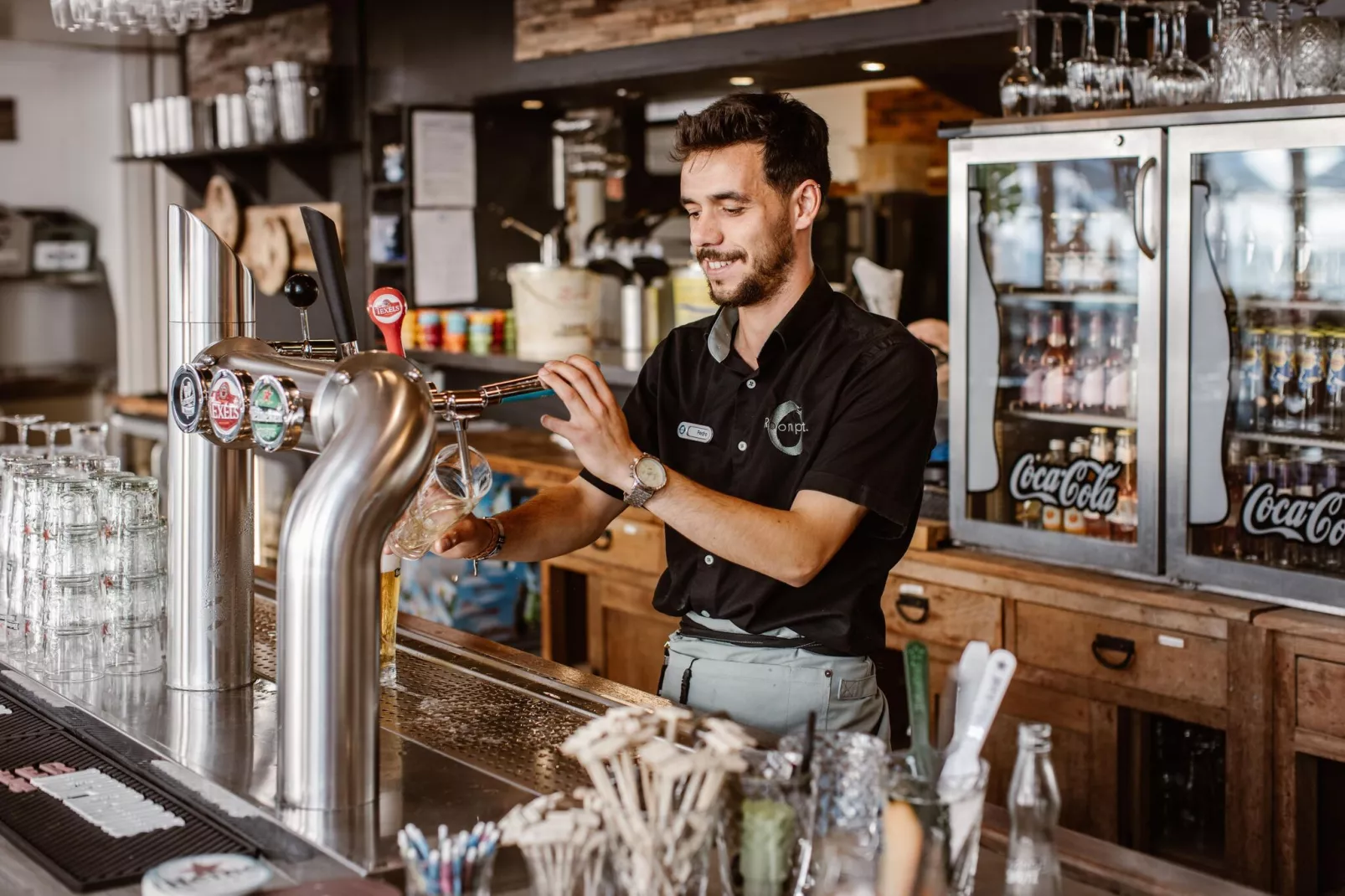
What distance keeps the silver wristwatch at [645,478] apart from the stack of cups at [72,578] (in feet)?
2.49

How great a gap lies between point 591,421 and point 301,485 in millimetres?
463

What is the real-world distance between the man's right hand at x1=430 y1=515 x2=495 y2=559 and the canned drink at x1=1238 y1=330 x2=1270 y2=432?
76.9 inches

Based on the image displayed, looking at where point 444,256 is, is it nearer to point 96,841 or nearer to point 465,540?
point 465,540

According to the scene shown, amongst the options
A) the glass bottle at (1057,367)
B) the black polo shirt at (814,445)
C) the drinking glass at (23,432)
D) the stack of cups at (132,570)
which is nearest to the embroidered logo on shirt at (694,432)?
the black polo shirt at (814,445)

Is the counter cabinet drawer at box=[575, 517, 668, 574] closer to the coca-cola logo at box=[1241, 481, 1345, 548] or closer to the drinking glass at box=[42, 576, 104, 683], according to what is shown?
the coca-cola logo at box=[1241, 481, 1345, 548]

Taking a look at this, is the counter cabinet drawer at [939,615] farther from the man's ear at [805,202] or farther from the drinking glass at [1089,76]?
the man's ear at [805,202]

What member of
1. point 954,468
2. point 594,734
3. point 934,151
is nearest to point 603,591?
point 954,468

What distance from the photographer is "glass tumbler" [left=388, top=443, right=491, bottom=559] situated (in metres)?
2.00

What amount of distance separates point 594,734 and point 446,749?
52 centimetres

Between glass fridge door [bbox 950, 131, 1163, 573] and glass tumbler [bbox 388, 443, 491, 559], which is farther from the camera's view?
glass fridge door [bbox 950, 131, 1163, 573]

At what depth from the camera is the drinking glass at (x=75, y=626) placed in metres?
2.14

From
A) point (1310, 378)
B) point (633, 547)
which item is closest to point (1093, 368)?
point (1310, 378)

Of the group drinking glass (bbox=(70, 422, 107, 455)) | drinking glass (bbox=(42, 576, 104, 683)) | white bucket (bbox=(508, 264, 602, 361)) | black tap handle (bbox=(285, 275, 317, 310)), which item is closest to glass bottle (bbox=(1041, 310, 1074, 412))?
white bucket (bbox=(508, 264, 602, 361))

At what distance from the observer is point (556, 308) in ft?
17.4
